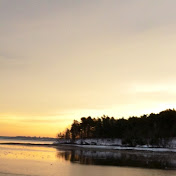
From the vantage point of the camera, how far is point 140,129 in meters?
99.8

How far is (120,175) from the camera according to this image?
25.5 metres

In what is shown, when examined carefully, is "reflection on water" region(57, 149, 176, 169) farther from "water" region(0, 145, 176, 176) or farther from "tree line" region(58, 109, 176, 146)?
"tree line" region(58, 109, 176, 146)

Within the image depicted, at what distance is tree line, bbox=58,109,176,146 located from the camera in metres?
91.7

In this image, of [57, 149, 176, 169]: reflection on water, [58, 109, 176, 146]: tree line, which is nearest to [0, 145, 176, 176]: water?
[57, 149, 176, 169]: reflection on water

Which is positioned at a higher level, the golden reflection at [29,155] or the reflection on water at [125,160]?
the golden reflection at [29,155]

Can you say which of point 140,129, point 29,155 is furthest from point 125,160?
point 140,129

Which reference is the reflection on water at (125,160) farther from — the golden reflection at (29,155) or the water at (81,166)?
the golden reflection at (29,155)

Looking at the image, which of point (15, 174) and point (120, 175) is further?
point (120, 175)

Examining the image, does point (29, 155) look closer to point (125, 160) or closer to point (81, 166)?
point (125, 160)

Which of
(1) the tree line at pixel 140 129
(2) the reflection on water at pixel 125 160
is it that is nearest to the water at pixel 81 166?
(2) the reflection on water at pixel 125 160

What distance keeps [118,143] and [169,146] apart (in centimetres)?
2399

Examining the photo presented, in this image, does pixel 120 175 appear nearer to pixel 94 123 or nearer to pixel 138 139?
pixel 138 139

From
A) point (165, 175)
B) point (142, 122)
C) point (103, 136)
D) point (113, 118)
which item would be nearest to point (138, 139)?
point (142, 122)

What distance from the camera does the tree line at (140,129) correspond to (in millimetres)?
91744
